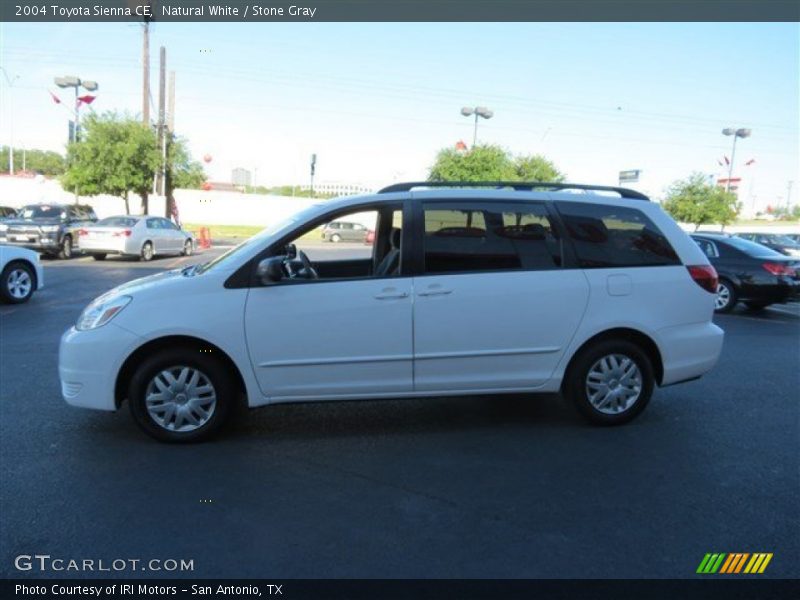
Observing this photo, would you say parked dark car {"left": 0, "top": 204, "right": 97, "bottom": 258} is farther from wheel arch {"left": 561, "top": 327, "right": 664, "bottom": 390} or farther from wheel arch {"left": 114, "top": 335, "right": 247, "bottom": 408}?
wheel arch {"left": 561, "top": 327, "right": 664, "bottom": 390}

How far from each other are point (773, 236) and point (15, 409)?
3100cm

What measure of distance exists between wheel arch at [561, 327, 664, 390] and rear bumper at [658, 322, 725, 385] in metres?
0.05

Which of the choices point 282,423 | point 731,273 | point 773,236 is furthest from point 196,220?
point 282,423

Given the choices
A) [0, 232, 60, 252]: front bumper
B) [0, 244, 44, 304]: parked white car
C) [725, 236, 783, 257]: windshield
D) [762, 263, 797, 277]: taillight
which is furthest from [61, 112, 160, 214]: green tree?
[762, 263, 797, 277]: taillight

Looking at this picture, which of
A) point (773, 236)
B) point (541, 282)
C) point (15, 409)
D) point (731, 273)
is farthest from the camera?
point (773, 236)

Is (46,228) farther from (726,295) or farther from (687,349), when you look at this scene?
(687,349)

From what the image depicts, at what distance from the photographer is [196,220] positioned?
Answer: 174 feet

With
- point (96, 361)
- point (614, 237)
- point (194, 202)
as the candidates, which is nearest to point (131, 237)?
point (96, 361)

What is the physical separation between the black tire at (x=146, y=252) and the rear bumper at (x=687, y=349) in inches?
743

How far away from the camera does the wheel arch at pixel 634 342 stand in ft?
16.2

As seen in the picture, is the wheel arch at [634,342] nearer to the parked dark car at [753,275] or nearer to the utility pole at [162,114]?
the parked dark car at [753,275]

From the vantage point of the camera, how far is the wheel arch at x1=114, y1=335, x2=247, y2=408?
4.45 m

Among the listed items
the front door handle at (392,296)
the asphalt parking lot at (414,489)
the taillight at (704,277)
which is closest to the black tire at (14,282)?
the asphalt parking lot at (414,489)
